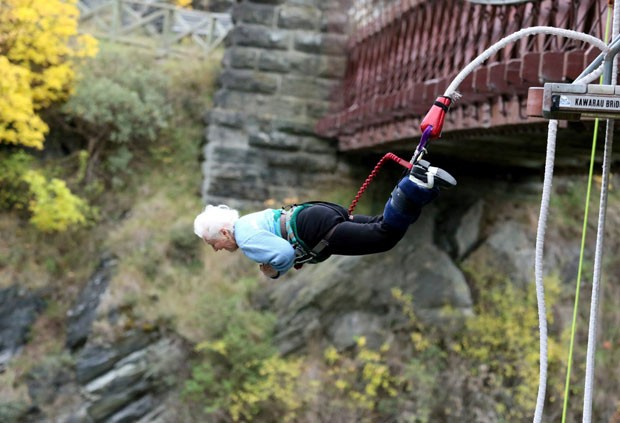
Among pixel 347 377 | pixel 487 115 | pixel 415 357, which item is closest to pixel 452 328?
pixel 415 357

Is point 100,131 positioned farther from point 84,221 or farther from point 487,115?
point 487,115

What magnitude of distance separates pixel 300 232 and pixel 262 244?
22 centimetres

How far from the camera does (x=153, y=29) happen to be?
15.6 meters

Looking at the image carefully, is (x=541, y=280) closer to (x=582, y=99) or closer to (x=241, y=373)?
(x=582, y=99)

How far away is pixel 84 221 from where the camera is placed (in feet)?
41.4

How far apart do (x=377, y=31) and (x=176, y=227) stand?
3.96m

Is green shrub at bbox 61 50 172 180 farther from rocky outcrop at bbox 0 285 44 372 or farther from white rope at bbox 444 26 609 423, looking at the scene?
white rope at bbox 444 26 609 423

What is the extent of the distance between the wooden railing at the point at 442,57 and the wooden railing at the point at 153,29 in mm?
3339

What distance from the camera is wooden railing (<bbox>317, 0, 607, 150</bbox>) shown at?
6.00 m

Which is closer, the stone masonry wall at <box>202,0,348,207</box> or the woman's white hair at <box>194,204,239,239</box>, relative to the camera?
the woman's white hair at <box>194,204,239,239</box>

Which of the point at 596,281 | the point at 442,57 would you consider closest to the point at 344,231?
the point at 596,281

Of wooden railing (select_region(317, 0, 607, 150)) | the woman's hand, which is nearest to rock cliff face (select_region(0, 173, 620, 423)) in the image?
wooden railing (select_region(317, 0, 607, 150))

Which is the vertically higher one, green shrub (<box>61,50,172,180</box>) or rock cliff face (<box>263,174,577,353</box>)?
green shrub (<box>61,50,172,180</box>)

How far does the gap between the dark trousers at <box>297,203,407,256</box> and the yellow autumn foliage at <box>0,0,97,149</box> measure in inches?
313
